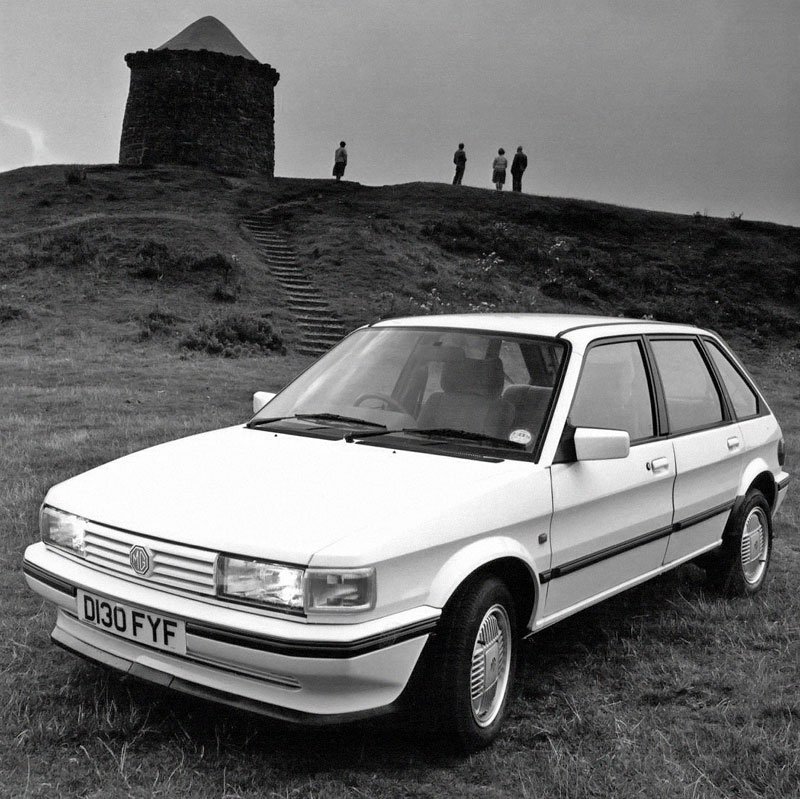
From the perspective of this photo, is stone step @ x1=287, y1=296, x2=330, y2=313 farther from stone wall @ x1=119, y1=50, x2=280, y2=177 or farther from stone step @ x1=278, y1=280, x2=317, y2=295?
stone wall @ x1=119, y1=50, x2=280, y2=177

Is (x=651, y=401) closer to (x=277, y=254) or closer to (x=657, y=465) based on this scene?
(x=657, y=465)

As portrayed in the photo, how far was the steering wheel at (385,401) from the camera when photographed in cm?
452

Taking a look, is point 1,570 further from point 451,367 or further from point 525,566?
point 525,566

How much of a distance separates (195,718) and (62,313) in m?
19.7

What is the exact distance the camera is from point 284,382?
16734 mm

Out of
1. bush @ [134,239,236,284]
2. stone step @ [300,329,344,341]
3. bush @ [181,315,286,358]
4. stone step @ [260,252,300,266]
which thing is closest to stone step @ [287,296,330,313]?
stone step @ [300,329,344,341]

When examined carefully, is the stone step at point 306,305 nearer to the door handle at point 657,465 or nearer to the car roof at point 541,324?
the car roof at point 541,324

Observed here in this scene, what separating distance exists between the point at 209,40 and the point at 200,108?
443 cm

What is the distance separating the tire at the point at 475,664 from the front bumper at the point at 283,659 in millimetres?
129

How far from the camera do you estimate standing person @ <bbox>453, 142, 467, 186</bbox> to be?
4206 centimetres

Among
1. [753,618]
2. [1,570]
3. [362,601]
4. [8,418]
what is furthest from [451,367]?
[8,418]

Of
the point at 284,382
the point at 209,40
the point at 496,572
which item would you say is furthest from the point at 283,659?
the point at 209,40

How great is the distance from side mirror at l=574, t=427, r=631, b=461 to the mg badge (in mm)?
1746

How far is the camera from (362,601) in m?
3.15
